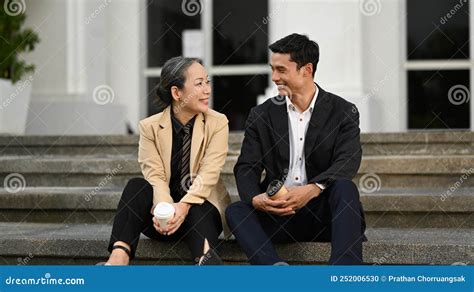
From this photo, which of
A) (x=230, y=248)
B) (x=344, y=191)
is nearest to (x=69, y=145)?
(x=230, y=248)

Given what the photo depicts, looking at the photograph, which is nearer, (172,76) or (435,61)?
(172,76)

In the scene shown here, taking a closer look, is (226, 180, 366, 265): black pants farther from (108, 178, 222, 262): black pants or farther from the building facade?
the building facade

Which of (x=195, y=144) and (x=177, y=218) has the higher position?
(x=195, y=144)

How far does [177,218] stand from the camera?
10.7ft

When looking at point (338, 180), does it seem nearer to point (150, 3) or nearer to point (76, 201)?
point (76, 201)

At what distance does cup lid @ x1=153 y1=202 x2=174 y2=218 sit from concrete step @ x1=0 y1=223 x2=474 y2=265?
0.32 metres

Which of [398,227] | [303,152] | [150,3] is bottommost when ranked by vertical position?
[398,227]

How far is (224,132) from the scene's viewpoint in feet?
11.8

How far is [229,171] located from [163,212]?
4.84 ft

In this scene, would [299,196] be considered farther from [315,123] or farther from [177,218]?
[177,218]

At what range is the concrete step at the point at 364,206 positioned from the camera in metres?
4.00

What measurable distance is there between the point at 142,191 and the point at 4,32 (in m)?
3.73

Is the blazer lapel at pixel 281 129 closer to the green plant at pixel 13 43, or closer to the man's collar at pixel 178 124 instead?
the man's collar at pixel 178 124
